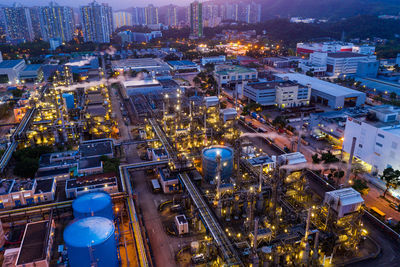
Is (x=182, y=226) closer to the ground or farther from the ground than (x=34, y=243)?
closer to the ground

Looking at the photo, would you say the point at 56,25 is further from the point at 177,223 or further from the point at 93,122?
the point at 177,223

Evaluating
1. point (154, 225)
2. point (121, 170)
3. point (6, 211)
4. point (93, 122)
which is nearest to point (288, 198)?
point (154, 225)

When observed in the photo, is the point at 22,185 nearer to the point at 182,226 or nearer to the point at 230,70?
the point at 182,226

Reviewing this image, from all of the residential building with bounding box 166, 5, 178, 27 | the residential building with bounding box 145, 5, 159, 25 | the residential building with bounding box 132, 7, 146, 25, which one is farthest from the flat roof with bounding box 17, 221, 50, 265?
the residential building with bounding box 132, 7, 146, 25

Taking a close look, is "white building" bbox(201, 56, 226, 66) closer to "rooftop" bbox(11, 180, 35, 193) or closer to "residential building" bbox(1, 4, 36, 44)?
"rooftop" bbox(11, 180, 35, 193)

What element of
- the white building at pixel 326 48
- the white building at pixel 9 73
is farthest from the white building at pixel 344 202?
the white building at pixel 326 48

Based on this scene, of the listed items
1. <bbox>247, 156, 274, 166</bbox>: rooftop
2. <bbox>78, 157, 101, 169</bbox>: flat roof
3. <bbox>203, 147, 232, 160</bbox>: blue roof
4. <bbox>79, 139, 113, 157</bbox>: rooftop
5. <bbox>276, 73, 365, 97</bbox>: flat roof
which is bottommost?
<bbox>78, 157, 101, 169</bbox>: flat roof

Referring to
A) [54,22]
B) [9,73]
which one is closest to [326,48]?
[9,73]
